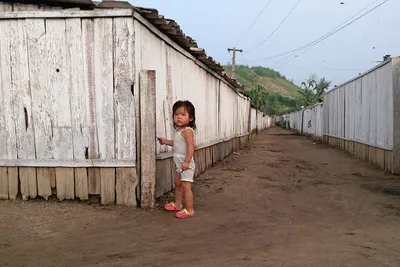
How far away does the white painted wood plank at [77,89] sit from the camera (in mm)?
4566

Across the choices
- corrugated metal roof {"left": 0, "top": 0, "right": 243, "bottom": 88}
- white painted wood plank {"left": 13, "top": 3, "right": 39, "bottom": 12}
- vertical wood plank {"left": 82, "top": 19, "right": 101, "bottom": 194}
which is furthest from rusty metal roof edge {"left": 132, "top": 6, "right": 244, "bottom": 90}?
white painted wood plank {"left": 13, "top": 3, "right": 39, "bottom": 12}

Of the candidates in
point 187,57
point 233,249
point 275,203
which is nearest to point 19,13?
point 187,57

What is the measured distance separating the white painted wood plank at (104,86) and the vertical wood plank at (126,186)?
0.27 metres

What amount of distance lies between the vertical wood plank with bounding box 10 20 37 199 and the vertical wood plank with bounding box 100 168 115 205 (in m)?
0.90

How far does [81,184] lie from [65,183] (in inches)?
8.2

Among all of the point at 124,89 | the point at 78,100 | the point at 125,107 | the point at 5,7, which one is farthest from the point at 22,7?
the point at 125,107

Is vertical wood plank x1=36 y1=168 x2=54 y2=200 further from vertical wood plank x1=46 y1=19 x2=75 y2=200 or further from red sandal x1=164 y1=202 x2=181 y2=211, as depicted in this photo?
red sandal x1=164 y1=202 x2=181 y2=211

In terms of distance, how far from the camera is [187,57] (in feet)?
23.8

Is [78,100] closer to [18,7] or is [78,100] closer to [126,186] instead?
[126,186]

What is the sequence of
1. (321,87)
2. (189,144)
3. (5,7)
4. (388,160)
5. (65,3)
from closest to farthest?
(189,144) < (65,3) < (5,7) < (388,160) < (321,87)

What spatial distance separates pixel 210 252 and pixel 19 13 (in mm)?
3761

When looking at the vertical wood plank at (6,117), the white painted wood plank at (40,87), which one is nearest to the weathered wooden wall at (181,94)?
the white painted wood plank at (40,87)

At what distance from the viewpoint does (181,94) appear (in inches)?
266

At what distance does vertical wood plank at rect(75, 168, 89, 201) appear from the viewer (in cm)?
466
